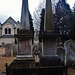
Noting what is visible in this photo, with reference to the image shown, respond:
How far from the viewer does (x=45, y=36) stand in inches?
278

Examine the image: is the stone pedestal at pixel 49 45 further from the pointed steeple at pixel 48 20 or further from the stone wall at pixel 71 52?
the stone wall at pixel 71 52

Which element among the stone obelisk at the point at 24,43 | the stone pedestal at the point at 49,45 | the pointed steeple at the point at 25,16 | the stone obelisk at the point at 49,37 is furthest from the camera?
the stone pedestal at the point at 49,45

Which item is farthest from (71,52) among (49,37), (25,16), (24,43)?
(25,16)

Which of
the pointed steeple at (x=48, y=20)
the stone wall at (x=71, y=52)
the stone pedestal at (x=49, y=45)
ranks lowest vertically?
the stone wall at (x=71, y=52)

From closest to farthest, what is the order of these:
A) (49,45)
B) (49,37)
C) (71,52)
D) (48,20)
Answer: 1. (49,37)
2. (49,45)
3. (48,20)
4. (71,52)

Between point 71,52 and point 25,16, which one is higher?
point 25,16

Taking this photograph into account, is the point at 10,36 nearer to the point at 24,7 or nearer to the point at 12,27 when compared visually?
the point at 12,27

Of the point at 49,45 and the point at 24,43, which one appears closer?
the point at 24,43

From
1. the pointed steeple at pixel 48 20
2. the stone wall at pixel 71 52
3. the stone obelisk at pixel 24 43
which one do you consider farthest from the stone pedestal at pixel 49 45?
the stone wall at pixel 71 52

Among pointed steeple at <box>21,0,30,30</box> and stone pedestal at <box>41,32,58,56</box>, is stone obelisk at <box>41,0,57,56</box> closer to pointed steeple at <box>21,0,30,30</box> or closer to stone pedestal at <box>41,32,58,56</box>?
stone pedestal at <box>41,32,58,56</box>

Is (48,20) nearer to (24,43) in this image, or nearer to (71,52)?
(24,43)

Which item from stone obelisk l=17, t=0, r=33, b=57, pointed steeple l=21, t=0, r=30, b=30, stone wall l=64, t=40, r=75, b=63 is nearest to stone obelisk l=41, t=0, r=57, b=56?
stone obelisk l=17, t=0, r=33, b=57

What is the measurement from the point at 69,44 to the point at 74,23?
1.74 m

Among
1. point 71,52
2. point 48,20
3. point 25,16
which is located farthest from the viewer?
point 71,52
